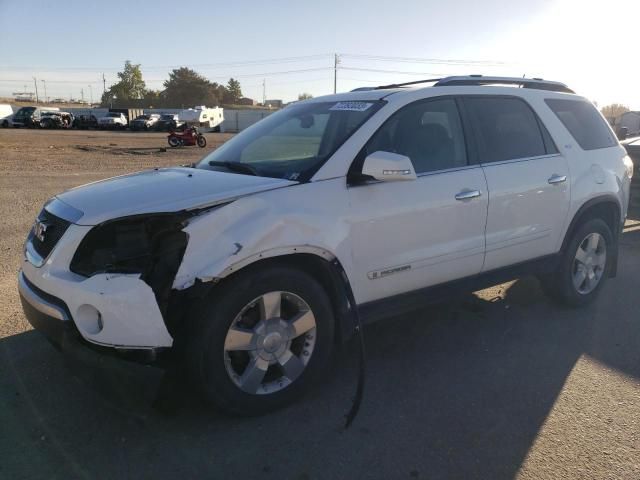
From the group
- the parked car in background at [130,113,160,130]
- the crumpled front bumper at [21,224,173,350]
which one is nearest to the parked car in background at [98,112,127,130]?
the parked car in background at [130,113,160,130]

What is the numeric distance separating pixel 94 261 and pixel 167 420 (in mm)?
982

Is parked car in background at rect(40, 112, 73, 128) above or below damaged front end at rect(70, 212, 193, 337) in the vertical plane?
below

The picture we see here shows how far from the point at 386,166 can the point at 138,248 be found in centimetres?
147

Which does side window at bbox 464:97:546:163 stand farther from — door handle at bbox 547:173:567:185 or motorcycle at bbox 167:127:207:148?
motorcycle at bbox 167:127:207:148

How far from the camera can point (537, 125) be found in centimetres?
432

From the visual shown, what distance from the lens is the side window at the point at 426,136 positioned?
3.47 m

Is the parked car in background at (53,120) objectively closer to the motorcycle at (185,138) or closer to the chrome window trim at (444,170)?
the motorcycle at (185,138)

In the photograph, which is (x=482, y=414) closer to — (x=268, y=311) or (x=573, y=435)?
(x=573, y=435)

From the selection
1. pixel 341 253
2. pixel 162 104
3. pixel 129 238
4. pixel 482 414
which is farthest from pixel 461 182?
pixel 162 104

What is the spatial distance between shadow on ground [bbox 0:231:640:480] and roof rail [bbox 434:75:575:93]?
1.99m

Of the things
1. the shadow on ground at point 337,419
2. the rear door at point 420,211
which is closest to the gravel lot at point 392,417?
the shadow on ground at point 337,419

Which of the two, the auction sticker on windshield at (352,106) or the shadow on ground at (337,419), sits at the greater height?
the auction sticker on windshield at (352,106)

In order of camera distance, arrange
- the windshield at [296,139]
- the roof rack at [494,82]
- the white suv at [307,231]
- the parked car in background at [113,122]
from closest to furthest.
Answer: the white suv at [307,231] → the windshield at [296,139] → the roof rack at [494,82] → the parked car in background at [113,122]

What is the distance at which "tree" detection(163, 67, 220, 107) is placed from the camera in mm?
103062
